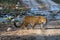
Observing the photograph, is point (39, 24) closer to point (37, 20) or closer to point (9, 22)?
point (37, 20)

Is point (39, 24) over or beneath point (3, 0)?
over

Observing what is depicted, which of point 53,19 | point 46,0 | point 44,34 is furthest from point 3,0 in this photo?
point 44,34

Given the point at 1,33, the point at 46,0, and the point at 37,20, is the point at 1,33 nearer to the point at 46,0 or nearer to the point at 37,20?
the point at 37,20

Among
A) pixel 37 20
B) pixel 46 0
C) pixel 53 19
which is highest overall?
pixel 37 20

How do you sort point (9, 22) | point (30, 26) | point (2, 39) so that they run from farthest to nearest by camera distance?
point (9, 22) < point (30, 26) < point (2, 39)

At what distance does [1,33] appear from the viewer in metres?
11.7

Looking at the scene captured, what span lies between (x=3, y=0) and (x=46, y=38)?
1513 cm

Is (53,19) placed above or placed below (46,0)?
above

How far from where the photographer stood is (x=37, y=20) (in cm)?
1234

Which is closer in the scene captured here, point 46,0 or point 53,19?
point 53,19

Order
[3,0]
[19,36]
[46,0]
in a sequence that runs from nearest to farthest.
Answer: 1. [19,36]
2. [3,0]
3. [46,0]

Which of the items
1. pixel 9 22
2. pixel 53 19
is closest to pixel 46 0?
pixel 53 19

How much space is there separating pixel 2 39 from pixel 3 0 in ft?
49.6

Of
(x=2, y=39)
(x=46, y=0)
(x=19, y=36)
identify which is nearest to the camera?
(x=2, y=39)
